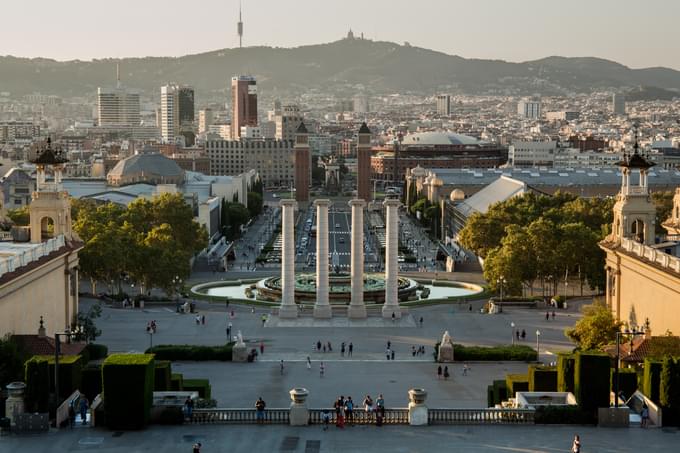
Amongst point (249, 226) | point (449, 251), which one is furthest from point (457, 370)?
point (249, 226)

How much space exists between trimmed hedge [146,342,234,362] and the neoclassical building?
1832 cm

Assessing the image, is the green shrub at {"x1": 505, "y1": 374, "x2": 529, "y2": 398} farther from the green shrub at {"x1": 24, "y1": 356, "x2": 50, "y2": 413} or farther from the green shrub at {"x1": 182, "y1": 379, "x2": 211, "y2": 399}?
the green shrub at {"x1": 24, "y1": 356, "x2": 50, "y2": 413}

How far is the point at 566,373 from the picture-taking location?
33.3m

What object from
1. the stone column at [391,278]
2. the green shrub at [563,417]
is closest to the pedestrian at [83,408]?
the green shrub at [563,417]

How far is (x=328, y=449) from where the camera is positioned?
2855cm

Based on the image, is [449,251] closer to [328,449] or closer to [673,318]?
[673,318]

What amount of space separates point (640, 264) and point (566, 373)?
1739cm

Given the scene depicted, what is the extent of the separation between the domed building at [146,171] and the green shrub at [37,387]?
111m

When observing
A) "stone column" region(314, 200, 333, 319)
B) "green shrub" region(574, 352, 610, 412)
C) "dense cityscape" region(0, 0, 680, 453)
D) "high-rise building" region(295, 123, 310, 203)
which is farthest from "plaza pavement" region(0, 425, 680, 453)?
"high-rise building" region(295, 123, 310, 203)

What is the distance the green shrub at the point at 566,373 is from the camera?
109ft

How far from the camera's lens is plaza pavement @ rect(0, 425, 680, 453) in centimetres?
2858

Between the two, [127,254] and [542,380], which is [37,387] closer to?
[542,380]

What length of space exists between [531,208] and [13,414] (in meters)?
67.3

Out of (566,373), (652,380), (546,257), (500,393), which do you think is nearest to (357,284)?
(546,257)
